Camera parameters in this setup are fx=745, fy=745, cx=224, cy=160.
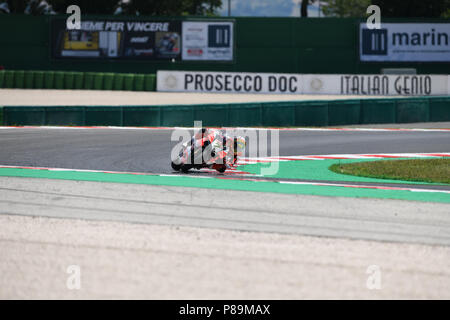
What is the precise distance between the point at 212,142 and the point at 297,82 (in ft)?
79.6

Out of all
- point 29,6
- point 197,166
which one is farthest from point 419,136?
point 29,6

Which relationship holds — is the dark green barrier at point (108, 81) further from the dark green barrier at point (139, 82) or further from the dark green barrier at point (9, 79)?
the dark green barrier at point (9, 79)

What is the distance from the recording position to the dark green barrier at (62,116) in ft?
78.8

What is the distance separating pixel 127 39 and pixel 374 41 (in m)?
14.5

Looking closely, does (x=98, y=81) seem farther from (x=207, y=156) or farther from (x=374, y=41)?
(x=207, y=156)

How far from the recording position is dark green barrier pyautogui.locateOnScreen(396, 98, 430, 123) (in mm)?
27094

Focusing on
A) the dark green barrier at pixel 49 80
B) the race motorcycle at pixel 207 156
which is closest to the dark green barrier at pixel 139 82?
the dark green barrier at pixel 49 80

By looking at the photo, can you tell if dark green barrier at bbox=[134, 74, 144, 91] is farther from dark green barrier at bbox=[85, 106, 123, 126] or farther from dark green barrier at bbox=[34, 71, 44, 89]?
dark green barrier at bbox=[85, 106, 123, 126]

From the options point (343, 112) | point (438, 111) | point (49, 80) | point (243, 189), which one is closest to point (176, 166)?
point (243, 189)

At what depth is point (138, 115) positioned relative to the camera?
24.4 meters

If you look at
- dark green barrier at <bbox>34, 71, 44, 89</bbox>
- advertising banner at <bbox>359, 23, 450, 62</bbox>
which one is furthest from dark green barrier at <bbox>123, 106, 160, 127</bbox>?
advertising banner at <bbox>359, 23, 450, 62</bbox>

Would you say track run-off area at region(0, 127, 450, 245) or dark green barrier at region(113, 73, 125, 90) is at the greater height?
dark green barrier at region(113, 73, 125, 90)

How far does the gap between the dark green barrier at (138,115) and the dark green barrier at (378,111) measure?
24.8 ft

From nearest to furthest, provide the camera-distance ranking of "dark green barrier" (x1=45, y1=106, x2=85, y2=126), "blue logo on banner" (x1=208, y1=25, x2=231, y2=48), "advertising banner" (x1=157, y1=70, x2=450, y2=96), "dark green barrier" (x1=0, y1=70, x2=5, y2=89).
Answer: "dark green barrier" (x1=45, y1=106, x2=85, y2=126) < "advertising banner" (x1=157, y1=70, x2=450, y2=96) < "dark green barrier" (x1=0, y1=70, x2=5, y2=89) < "blue logo on banner" (x1=208, y1=25, x2=231, y2=48)
